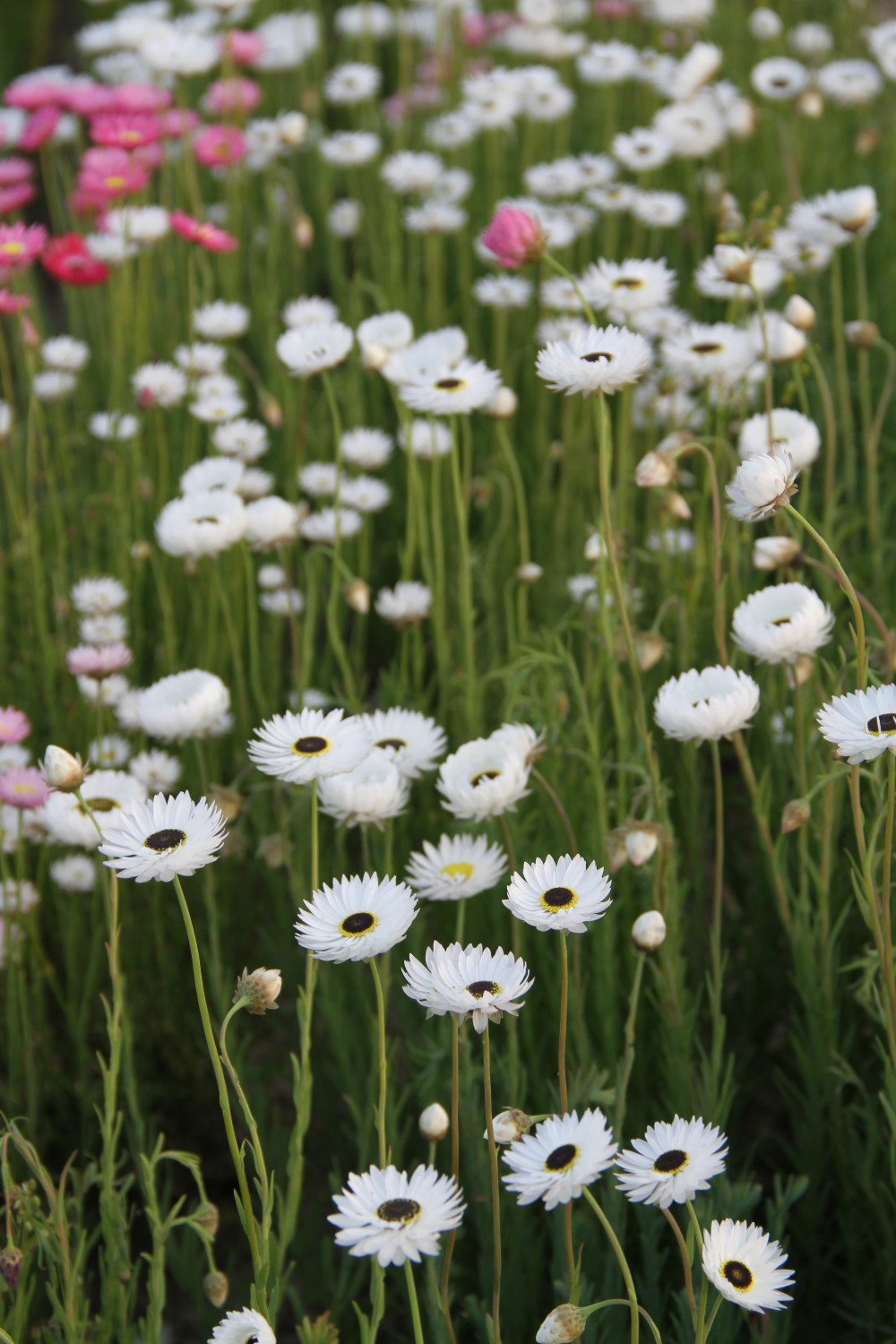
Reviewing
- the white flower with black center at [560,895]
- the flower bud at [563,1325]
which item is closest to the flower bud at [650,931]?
the white flower with black center at [560,895]

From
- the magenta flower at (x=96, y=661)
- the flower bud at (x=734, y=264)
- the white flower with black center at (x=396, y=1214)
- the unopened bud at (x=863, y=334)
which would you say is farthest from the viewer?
the unopened bud at (x=863, y=334)

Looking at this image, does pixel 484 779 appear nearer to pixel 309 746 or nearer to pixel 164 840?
pixel 309 746

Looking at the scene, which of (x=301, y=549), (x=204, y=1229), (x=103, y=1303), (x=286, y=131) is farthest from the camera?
(x=286, y=131)

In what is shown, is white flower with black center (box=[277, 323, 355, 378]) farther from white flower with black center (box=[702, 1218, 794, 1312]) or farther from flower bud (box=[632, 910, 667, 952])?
white flower with black center (box=[702, 1218, 794, 1312])

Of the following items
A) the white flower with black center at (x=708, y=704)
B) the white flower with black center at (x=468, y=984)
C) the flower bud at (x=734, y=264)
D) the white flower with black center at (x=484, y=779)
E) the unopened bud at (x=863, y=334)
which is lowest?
the white flower with black center at (x=484, y=779)

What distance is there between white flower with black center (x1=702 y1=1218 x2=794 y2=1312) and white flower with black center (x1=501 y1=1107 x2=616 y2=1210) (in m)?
0.09

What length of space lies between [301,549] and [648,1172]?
1.68 metres

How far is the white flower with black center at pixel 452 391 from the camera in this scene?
161 cm

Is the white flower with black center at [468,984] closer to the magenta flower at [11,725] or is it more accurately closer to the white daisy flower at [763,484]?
the white daisy flower at [763,484]

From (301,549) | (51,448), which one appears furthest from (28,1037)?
(51,448)

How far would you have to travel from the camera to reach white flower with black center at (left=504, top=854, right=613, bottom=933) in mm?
975

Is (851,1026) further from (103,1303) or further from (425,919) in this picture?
(103,1303)

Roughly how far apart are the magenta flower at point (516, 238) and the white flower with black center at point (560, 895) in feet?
2.76

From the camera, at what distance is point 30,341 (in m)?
2.16
